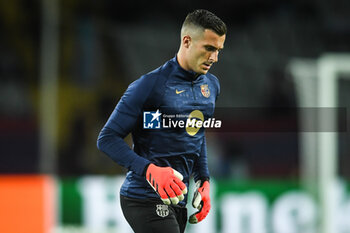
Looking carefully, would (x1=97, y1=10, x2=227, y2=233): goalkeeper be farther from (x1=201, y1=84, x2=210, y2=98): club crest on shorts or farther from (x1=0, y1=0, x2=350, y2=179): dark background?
(x1=0, y1=0, x2=350, y2=179): dark background

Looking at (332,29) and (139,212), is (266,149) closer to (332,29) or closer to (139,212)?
(332,29)

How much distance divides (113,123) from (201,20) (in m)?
0.47

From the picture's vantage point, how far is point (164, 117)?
7.37ft

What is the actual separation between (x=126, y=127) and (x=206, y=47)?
0.40 meters

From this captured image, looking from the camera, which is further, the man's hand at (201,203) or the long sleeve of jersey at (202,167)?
the long sleeve of jersey at (202,167)

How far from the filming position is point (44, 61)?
1169 centimetres

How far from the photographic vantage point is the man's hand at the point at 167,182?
2.20 m

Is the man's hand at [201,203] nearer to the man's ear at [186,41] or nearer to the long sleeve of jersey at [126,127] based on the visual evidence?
the long sleeve of jersey at [126,127]

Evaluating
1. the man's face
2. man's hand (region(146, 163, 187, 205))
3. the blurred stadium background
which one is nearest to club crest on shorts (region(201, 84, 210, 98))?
the man's face

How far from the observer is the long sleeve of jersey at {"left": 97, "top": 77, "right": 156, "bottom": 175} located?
88.9 inches

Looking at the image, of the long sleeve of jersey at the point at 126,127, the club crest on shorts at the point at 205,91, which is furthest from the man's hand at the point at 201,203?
the club crest on shorts at the point at 205,91

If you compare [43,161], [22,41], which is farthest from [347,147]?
[22,41]

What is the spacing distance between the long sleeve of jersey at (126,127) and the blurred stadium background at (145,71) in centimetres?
472

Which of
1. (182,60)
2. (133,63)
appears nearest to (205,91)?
(182,60)
